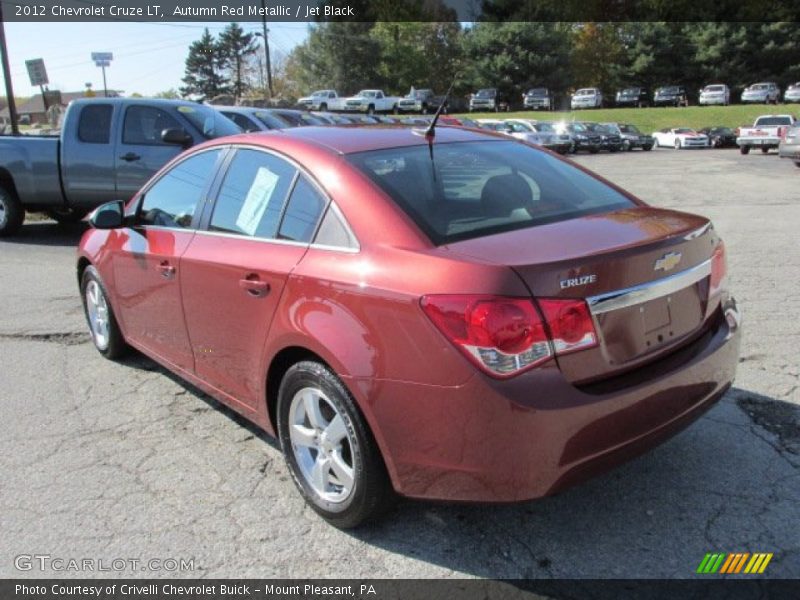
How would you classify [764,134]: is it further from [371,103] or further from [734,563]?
[734,563]

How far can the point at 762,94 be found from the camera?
57156 millimetres

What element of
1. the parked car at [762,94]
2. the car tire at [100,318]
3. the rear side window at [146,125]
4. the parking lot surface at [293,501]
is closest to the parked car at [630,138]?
the parked car at [762,94]

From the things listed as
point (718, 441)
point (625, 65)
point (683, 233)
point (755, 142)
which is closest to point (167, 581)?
point (683, 233)

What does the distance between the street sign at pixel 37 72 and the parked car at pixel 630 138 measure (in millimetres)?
28359

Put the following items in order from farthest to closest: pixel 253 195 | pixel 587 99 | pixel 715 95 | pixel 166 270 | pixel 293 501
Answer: pixel 587 99 < pixel 715 95 < pixel 166 270 < pixel 253 195 < pixel 293 501

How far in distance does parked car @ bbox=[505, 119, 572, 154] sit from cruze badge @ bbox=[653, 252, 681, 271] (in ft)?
106

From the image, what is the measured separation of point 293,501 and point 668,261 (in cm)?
193

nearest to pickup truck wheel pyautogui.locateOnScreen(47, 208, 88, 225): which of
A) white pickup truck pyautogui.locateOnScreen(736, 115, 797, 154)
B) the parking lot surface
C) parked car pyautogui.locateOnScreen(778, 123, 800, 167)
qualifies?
the parking lot surface

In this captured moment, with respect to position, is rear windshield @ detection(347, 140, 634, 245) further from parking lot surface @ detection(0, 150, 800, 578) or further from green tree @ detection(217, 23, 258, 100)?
green tree @ detection(217, 23, 258, 100)

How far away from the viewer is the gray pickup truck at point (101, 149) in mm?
9523

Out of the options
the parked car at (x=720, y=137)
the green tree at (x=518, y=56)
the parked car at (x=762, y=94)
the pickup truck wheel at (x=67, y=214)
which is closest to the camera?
the pickup truck wheel at (x=67, y=214)

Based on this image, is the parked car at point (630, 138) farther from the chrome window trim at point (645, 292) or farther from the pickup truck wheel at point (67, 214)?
the chrome window trim at point (645, 292)

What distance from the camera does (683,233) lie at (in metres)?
2.83

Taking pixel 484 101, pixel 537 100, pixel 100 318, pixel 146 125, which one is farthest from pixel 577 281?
pixel 484 101
